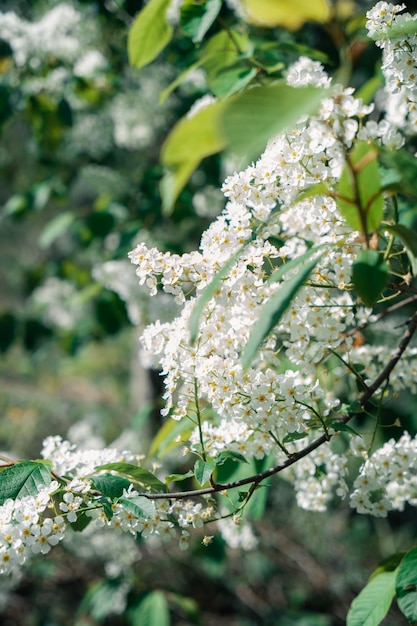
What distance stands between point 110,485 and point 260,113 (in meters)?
0.64

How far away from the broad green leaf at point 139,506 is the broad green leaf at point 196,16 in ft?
3.07

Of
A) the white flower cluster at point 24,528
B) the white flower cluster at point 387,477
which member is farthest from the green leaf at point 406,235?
the white flower cluster at point 24,528

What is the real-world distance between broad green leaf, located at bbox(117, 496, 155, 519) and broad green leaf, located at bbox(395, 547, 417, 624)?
440mm

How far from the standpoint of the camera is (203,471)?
3.04 feet

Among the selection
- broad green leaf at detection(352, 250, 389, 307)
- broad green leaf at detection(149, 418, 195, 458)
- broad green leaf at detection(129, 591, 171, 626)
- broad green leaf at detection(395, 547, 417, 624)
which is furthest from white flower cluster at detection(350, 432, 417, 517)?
broad green leaf at detection(129, 591, 171, 626)

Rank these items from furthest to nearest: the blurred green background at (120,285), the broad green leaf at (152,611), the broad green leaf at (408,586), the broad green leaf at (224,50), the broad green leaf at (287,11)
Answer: the blurred green background at (120,285) < the broad green leaf at (152,611) < the broad green leaf at (224,50) < the broad green leaf at (408,586) < the broad green leaf at (287,11)

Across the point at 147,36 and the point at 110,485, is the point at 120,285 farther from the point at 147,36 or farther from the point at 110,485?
the point at 110,485

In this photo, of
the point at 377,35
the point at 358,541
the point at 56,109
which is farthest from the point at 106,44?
the point at 358,541

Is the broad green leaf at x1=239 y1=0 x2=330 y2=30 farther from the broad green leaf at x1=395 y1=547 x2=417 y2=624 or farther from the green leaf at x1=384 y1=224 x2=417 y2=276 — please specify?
the broad green leaf at x1=395 y1=547 x2=417 y2=624

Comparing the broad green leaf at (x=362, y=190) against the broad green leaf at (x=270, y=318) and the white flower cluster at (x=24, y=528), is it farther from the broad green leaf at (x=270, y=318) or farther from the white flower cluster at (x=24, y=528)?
the white flower cluster at (x=24, y=528)

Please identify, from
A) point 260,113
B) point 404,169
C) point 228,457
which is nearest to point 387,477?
point 228,457

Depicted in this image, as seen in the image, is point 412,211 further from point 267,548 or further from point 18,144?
point 18,144

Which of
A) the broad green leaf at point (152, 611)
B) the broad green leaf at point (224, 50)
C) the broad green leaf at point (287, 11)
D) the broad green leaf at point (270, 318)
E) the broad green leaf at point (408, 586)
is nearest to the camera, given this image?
the broad green leaf at point (287, 11)

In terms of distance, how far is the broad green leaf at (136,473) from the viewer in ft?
3.24
